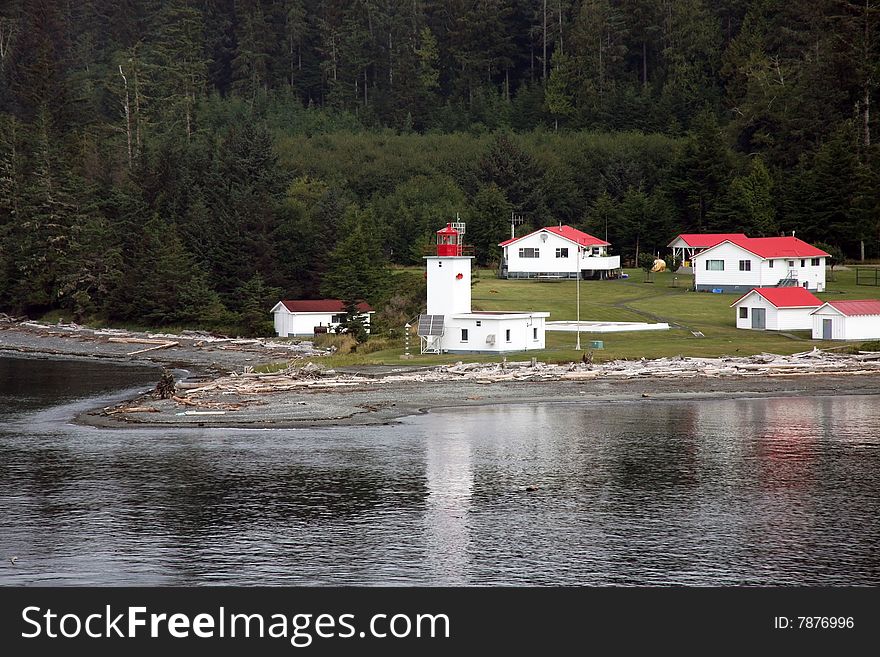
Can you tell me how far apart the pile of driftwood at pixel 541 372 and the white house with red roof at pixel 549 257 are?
126 ft

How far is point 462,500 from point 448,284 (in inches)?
1336

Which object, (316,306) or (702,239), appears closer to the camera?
(316,306)

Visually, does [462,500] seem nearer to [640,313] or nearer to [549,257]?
[640,313]

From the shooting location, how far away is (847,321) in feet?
245

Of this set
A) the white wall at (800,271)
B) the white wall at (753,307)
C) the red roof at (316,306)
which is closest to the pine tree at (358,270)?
the red roof at (316,306)

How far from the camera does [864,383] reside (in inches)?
2520

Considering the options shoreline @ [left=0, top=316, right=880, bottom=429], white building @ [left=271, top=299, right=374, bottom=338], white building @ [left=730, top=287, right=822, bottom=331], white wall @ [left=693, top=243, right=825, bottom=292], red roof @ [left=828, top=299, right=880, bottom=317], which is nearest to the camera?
shoreline @ [left=0, top=316, right=880, bottom=429]

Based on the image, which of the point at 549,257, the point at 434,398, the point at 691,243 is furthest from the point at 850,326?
the point at 549,257

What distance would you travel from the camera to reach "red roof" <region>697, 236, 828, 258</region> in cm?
9466

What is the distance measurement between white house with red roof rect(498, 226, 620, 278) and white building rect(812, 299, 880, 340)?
32751mm

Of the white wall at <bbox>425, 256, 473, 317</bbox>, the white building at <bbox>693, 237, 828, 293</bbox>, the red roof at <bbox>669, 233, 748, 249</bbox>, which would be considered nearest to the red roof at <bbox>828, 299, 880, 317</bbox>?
the white building at <bbox>693, 237, 828, 293</bbox>

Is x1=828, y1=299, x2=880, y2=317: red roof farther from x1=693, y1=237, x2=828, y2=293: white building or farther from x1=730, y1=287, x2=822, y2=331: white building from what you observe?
x1=693, y1=237, x2=828, y2=293: white building

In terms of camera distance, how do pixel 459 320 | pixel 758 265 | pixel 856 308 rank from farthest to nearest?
1. pixel 758 265
2. pixel 856 308
3. pixel 459 320

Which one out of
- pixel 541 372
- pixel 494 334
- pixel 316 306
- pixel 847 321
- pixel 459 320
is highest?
pixel 316 306
